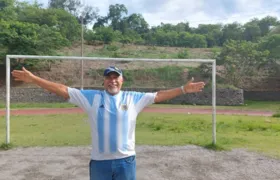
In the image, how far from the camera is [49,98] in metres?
20.7

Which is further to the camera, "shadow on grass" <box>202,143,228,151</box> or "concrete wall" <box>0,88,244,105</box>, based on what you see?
"concrete wall" <box>0,88,244,105</box>

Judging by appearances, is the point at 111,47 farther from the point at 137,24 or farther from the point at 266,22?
the point at 266,22

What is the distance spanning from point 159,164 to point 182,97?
16.9 meters

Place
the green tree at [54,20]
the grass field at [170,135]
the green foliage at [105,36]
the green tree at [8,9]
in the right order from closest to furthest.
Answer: the grass field at [170,135] → the green tree at [8,9] → the green tree at [54,20] → the green foliage at [105,36]

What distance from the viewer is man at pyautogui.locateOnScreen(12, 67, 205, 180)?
Answer: 2.80 m

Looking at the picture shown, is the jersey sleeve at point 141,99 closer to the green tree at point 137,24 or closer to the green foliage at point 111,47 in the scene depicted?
the green foliage at point 111,47

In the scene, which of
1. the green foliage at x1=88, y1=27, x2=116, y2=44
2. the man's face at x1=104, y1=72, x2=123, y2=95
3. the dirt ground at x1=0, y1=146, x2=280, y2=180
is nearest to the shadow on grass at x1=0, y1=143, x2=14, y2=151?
the dirt ground at x1=0, y1=146, x2=280, y2=180

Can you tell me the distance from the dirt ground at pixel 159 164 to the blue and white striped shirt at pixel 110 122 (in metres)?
2.52

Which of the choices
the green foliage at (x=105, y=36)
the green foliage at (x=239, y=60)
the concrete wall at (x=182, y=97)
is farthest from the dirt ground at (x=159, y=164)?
the green foliage at (x=105, y=36)

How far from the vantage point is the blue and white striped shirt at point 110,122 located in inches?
110

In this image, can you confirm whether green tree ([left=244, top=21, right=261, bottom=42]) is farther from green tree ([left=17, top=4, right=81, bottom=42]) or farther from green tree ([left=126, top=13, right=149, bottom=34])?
green tree ([left=17, top=4, right=81, bottom=42])

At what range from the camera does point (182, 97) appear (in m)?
22.7

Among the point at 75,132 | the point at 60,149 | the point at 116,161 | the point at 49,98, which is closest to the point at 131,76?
the point at 49,98

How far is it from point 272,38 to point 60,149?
25.7m
